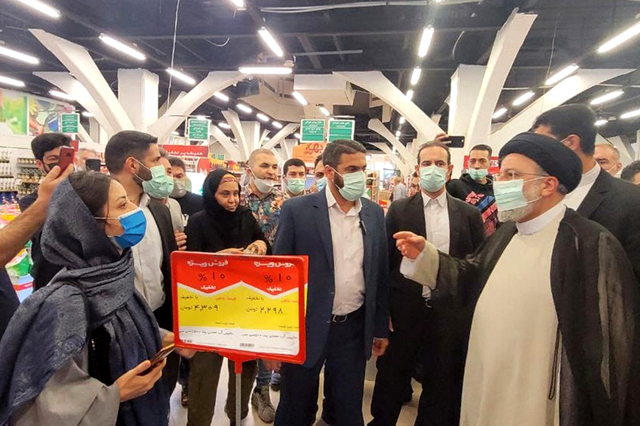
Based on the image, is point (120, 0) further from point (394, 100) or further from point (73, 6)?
point (394, 100)

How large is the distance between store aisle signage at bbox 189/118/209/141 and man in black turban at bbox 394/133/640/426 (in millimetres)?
10214

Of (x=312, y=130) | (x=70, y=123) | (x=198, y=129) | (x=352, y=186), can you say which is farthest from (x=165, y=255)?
(x=70, y=123)

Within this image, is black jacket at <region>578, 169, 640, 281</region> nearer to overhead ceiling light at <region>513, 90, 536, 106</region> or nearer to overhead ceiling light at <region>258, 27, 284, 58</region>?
overhead ceiling light at <region>258, 27, 284, 58</region>

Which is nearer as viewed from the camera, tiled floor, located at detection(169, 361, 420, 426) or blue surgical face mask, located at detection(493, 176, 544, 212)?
blue surgical face mask, located at detection(493, 176, 544, 212)

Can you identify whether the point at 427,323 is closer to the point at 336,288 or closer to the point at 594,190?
the point at 336,288

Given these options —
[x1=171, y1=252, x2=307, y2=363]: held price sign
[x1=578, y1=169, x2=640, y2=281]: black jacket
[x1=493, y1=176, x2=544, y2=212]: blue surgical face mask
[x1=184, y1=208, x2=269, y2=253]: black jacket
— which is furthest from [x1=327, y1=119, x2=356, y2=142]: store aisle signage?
[x1=171, y1=252, x2=307, y2=363]: held price sign

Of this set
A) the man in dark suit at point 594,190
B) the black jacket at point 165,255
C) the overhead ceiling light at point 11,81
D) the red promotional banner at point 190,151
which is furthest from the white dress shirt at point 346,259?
the overhead ceiling light at point 11,81

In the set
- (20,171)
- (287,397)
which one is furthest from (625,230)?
(20,171)

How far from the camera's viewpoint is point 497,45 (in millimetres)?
7129

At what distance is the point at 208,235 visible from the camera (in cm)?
266

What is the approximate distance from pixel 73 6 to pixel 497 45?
822cm

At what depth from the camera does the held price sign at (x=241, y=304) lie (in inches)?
52.6

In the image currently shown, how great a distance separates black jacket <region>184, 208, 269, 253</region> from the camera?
263 cm

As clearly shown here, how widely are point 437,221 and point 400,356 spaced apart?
943mm
